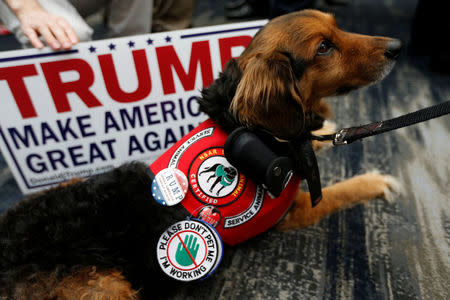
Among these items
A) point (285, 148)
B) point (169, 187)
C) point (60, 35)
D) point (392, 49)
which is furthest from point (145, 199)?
point (392, 49)

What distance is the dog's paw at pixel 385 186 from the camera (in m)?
1.77

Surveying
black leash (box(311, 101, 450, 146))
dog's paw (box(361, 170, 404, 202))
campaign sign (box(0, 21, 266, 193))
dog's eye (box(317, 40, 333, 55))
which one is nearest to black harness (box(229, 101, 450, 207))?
black leash (box(311, 101, 450, 146))

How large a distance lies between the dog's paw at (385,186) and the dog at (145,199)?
49 cm

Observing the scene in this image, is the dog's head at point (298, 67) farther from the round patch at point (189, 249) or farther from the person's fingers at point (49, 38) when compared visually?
the person's fingers at point (49, 38)

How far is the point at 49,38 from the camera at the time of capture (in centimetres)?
165

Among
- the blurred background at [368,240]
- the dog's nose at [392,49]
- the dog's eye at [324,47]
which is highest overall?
the dog's eye at [324,47]

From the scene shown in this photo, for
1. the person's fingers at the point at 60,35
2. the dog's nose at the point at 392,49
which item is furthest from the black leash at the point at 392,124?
the person's fingers at the point at 60,35

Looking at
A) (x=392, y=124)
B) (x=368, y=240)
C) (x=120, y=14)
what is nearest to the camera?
(x=392, y=124)

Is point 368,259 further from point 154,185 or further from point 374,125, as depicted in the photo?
point 154,185

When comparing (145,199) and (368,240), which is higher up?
(145,199)

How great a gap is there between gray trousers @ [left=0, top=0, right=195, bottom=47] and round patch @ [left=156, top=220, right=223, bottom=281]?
1544mm

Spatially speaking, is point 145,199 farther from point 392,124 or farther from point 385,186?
point 385,186

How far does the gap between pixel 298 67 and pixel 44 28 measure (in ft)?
4.79

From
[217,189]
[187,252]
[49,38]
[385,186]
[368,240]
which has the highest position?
[49,38]
